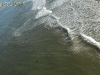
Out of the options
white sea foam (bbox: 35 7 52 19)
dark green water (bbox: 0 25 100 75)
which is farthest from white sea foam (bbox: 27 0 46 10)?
dark green water (bbox: 0 25 100 75)

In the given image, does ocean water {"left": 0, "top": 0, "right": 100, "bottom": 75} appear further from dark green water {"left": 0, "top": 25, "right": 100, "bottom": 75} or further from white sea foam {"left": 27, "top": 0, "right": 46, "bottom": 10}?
white sea foam {"left": 27, "top": 0, "right": 46, "bottom": 10}

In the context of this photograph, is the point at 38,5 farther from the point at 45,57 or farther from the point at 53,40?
the point at 45,57

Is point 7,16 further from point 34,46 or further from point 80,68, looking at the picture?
point 80,68

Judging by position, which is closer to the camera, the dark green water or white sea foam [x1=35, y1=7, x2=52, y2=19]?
the dark green water

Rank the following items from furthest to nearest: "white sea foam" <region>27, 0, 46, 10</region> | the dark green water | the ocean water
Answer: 1. "white sea foam" <region>27, 0, 46, 10</region>
2. the ocean water
3. the dark green water

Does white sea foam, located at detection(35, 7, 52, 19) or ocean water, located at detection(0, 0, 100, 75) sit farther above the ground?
white sea foam, located at detection(35, 7, 52, 19)

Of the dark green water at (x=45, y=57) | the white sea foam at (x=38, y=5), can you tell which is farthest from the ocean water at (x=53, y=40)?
the white sea foam at (x=38, y=5)

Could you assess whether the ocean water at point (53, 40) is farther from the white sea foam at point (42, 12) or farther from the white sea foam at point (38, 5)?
the white sea foam at point (38, 5)
